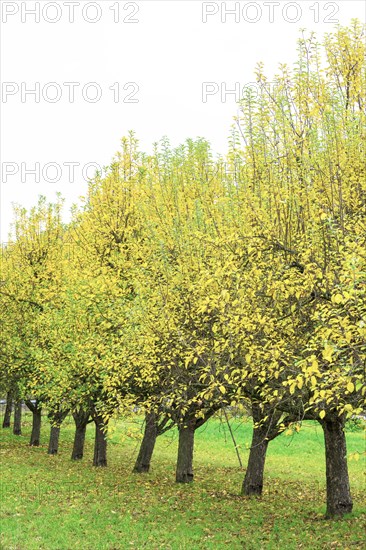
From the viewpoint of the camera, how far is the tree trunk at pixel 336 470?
650 inches

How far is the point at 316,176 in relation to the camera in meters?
13.5

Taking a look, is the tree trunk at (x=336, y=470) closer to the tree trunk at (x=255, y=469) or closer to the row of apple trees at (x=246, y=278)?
the row of apple trees at (x=246, y=278)

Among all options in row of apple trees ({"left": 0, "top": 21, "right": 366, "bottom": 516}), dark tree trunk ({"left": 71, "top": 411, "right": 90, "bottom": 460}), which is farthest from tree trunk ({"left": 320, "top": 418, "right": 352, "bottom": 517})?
dark tree trunk ({"left": 71, "top": 411, "right": 90, "bottom": 460})

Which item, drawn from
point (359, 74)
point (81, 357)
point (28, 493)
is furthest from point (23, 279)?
point (359, 74)

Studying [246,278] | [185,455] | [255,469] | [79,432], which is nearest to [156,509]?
[255,469]

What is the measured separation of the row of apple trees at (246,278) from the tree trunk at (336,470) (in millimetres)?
38

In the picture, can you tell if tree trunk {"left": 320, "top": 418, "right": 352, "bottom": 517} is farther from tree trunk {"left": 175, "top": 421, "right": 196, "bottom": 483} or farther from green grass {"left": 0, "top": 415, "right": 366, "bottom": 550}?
tree trunk {"left": 175, "top": 421, "right": 196, "bottom": 483}

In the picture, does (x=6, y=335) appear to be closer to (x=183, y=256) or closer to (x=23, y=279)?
(x=23, y=279)

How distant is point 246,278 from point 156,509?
9.53 metres

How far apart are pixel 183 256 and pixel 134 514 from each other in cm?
772

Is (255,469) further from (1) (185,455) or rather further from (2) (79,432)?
(2) (79,432)

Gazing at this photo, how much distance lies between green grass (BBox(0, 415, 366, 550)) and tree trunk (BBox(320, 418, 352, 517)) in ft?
1.36

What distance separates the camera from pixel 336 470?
54.9 ft

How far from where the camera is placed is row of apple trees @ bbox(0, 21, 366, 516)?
11375 mm
